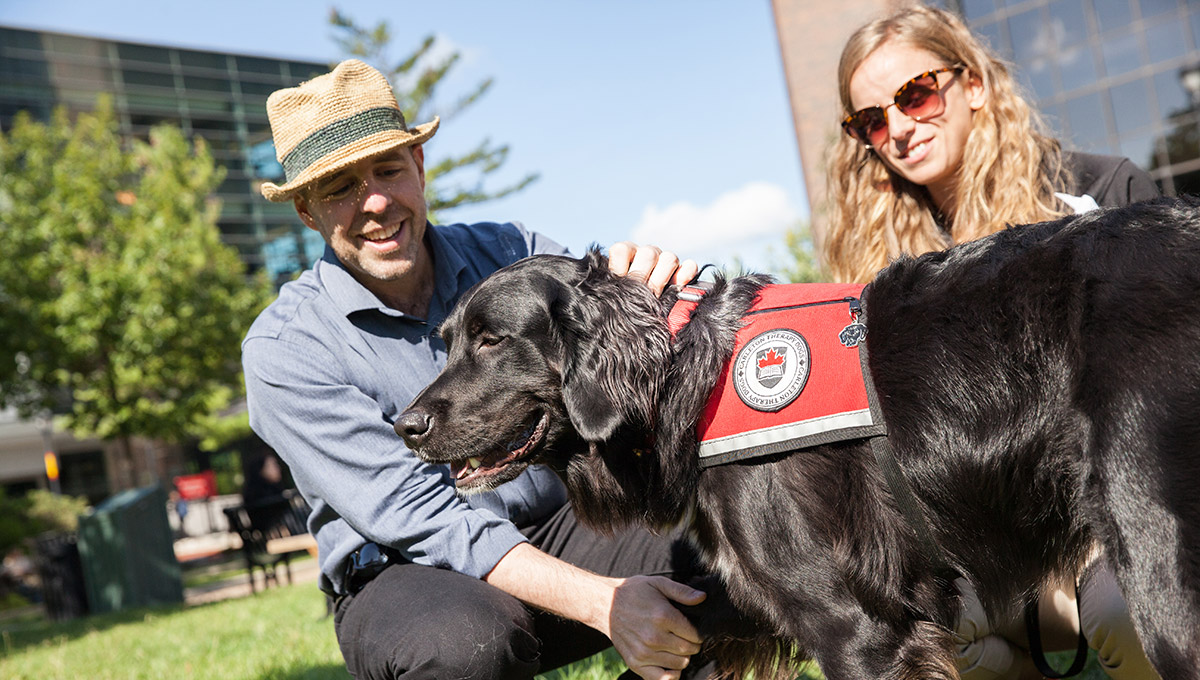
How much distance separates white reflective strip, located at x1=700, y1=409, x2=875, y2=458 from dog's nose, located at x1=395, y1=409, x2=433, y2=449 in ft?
3.31

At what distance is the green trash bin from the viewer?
12414mm

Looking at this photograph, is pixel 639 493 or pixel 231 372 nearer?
pixel 639 493

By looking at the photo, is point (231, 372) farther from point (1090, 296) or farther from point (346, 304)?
point (1090, 296)

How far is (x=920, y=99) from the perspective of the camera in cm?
362

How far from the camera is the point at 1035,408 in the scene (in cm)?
236

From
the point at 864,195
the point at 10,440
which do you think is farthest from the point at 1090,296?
the point at 10,440

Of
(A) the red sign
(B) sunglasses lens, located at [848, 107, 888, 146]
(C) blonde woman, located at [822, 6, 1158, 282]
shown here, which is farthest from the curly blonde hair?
(A) the red sign

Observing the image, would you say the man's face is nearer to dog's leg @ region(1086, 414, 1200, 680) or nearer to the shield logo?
the shield logo

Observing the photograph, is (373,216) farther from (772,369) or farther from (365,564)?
(772,369)

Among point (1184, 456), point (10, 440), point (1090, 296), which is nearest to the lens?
point (1184, 456)

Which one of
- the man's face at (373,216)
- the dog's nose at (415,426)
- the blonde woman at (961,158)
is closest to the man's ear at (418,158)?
the man's face at (373,216)

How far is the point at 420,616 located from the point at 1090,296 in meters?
2.20

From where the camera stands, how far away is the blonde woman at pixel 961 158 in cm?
354

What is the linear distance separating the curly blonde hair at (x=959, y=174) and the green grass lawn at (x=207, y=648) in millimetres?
1928
